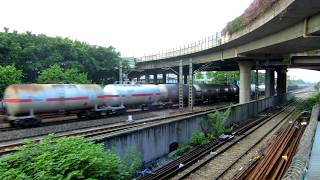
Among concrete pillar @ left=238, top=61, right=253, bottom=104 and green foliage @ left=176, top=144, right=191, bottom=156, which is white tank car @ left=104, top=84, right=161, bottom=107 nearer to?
concrete pillar @ left=238, top=61, right=253, bottom=104

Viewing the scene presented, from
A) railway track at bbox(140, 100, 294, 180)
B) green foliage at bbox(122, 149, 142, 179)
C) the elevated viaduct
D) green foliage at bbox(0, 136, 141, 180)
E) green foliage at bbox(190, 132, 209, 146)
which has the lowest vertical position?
railway track at bbox(140, 100, 294, 180)

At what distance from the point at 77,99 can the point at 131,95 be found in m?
8.65

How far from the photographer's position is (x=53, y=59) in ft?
198

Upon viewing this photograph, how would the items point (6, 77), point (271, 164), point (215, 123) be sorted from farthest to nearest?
point (6, 77), point (215, 123), point (271, 164)

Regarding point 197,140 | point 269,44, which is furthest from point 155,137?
point 269,44

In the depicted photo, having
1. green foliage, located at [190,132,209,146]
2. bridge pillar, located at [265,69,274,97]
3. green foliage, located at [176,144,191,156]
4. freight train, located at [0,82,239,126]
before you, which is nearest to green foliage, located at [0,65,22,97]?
freight train, located at [0,82,239,126]

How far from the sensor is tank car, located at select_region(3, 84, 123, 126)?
2839 centimetres

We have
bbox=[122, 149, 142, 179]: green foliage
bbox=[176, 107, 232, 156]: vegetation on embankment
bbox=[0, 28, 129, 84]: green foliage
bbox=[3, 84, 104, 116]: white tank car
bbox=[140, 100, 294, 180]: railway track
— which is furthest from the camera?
bbox=[0, 28, 129, 84]: green foliage

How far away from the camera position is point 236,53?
1630 inches

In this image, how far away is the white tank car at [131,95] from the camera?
3797cm

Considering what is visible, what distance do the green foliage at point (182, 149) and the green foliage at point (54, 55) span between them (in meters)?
36.6

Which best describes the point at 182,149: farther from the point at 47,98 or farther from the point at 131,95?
the point at 131,95

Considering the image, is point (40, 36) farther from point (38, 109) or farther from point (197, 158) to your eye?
point (197, 158)

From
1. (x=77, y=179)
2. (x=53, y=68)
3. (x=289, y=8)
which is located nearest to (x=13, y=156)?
(x=77, y=179)
